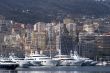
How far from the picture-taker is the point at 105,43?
367 ft

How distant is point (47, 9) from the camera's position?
13188 cm

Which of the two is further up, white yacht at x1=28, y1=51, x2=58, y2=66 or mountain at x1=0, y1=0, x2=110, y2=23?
mountain at x1=0, y1=0, x2=110, y2=23

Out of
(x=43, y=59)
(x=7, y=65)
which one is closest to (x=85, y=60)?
(x=43, y=59)

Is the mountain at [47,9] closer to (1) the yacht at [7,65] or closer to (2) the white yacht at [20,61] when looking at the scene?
(2) the white yacht at [20,61]

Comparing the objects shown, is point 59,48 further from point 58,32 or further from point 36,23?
point 36,23

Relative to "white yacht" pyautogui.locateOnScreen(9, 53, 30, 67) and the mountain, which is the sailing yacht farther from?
the mountain

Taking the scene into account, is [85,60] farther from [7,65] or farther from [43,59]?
[7,65]

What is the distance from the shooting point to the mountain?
124769 mm

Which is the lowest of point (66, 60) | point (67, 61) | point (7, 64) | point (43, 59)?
point (67, 61)

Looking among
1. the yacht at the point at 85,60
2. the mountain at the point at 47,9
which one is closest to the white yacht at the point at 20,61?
the yacht at the point at 85,60

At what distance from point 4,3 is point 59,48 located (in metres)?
25.2

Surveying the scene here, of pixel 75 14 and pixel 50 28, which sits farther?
pixel 75 14

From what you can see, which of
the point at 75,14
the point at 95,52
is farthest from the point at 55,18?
the point at 95,52

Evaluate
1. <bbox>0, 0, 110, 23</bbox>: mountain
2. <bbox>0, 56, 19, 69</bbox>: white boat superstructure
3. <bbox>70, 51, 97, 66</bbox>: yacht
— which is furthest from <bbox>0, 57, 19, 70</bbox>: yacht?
<bbox>0, 0, 110, 23</bbox>: mountain
